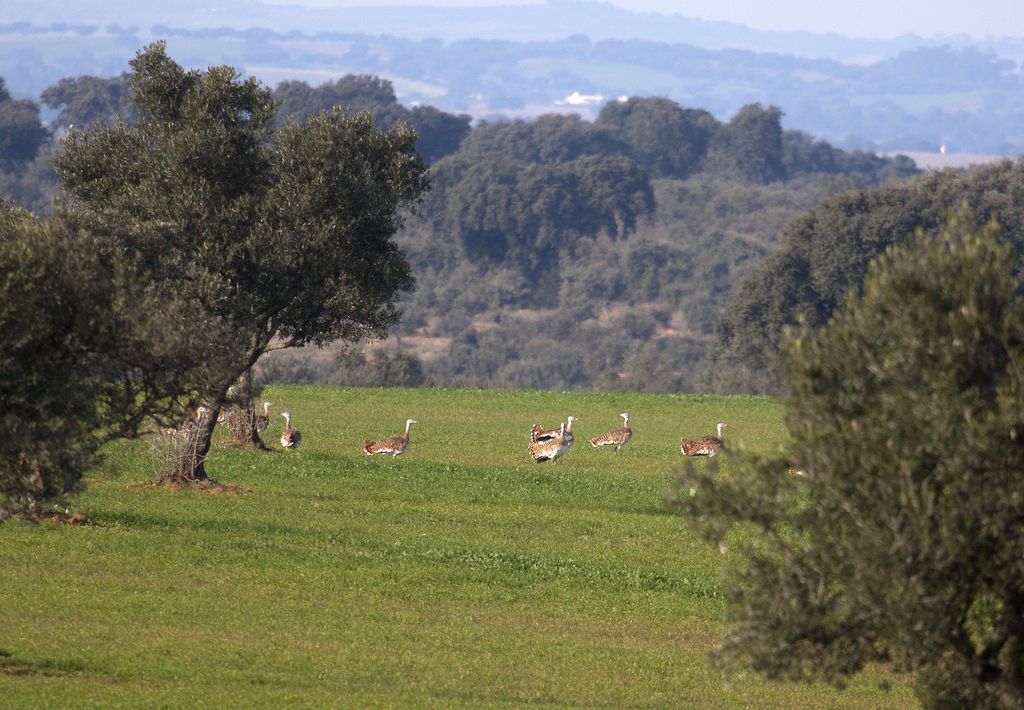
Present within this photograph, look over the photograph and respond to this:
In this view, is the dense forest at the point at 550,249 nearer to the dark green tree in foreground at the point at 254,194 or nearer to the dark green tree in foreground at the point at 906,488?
the dark green tree in foreground at the point at 254,194

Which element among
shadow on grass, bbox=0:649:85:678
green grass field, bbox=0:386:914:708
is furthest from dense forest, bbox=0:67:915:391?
shadow on grass, bbox=0:649:85:678

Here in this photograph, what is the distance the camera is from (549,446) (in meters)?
37.6

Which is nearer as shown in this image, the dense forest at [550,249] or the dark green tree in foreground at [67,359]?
the dark green tree in foreground at [67,359]

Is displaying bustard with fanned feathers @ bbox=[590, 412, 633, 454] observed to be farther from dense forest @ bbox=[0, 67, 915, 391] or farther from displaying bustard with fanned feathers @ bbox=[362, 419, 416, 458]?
dense forest @ bbox=[0, 67, 915, 391]

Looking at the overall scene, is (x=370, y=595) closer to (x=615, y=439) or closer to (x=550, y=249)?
(x=615, y=439)

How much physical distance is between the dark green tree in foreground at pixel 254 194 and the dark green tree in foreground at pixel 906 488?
54.0 ft

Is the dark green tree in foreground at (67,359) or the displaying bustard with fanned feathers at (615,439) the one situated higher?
the dark green tree in foreground at (67,359)

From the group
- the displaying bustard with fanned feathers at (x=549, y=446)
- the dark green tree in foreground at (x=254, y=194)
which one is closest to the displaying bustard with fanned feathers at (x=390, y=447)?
the displaying bustard with fanned feathers at (x=549, y=446)

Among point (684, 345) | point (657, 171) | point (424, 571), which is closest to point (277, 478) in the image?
point (424, 571)

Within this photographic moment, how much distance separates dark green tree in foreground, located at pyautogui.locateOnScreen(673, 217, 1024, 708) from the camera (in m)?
11.5

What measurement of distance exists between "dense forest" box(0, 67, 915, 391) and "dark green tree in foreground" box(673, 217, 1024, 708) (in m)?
75.5

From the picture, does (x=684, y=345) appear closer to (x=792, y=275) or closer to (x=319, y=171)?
(x=792, y=275)

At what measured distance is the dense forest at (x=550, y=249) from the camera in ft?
374

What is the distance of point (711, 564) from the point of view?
87.6 feet
